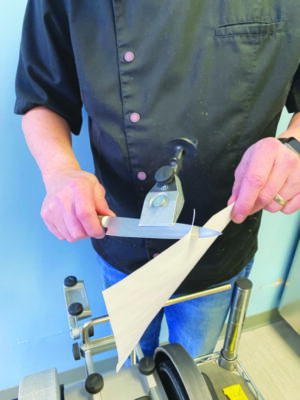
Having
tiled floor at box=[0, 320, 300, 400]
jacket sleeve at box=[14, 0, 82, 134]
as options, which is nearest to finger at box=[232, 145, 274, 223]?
jacket sleeve at box=[14, 0, 82, 134]

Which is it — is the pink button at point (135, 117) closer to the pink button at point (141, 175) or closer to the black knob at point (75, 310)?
the pink button at point (141, 175)

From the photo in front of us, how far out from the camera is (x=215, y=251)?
0.53 meters

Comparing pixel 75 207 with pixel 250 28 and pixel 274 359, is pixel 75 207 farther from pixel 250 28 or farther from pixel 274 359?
pixel 274 359

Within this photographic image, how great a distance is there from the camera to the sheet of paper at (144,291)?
28 centimetres

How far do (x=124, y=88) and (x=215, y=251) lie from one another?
318 millimetres

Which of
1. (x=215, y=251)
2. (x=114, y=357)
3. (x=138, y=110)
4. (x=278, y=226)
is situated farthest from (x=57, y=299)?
(x=278, y=226)

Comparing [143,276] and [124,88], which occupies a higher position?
[124,88]

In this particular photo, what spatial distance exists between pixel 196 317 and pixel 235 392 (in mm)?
172

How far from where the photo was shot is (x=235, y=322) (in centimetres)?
48

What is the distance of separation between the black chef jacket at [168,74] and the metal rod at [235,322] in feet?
0.45

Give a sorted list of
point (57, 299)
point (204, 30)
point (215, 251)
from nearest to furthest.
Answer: point (204, 30) → point (215, 251) → point (57, 299)

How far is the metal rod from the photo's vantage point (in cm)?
46

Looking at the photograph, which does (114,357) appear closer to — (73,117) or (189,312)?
(189,312)

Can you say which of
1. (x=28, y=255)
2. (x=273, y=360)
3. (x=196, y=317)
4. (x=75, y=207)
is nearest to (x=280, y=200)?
(x=75, y=207)
